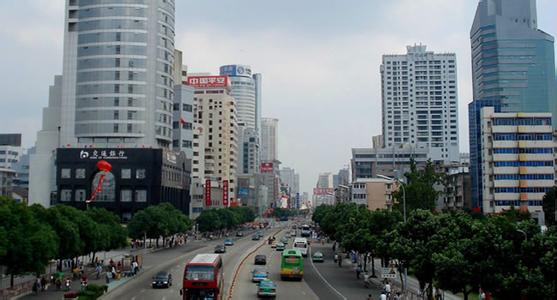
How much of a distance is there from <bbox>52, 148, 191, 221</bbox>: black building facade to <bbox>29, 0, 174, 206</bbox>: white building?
3.02m

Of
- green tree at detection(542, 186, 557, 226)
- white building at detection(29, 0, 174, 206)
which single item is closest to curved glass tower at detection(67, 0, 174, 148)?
white building at detection(29, 0, 174, 206)

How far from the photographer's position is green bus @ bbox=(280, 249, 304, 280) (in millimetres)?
62188

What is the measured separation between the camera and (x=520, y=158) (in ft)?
373

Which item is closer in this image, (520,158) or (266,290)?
(266,290)

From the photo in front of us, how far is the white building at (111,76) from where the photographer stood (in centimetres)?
14275

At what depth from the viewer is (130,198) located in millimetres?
141125

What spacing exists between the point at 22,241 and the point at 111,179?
3801 inches

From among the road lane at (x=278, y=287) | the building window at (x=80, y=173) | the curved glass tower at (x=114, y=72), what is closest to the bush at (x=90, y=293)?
the road lane at (x=278, y=287)

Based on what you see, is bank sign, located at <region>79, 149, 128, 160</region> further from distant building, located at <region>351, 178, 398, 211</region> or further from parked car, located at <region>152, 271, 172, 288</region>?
parked car, located at <region>152, 271, 172, 288</region>

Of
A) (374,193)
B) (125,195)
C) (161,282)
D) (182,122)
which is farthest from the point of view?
(182,122)

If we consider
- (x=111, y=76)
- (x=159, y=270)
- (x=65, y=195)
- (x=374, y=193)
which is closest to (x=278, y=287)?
(x=159, y=270)

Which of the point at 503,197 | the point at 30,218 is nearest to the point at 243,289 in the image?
the point at 30,218

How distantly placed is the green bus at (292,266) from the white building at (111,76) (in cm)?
8768

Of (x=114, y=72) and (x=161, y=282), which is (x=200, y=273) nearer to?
(x=161, y=282)
